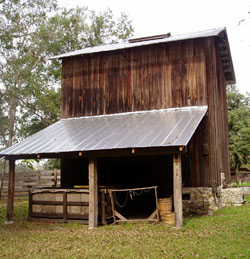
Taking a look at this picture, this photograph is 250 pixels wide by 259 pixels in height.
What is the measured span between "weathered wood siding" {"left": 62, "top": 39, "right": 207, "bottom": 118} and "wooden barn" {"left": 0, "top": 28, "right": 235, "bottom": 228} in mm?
43

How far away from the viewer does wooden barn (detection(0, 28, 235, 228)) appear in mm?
11938

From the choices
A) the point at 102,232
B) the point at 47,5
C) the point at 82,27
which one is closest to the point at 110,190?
the point at 102,232

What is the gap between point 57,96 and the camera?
96.8ft

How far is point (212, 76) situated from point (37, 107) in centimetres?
1966

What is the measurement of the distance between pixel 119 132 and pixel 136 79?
3732 mm

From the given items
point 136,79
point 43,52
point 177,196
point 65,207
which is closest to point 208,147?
point 177,196

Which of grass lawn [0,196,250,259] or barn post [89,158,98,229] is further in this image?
barn post [89,158,98,229]

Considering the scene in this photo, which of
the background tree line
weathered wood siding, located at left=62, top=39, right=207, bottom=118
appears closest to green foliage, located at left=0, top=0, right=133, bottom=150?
the background tree line

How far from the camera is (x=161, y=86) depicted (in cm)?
1523

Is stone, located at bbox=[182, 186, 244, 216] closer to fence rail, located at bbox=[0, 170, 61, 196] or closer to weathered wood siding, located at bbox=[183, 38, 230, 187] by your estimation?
weathered wood siding, located at bbox=[183, 38, 230, 187]

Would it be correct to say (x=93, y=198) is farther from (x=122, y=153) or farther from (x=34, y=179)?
(x=34, y=179)

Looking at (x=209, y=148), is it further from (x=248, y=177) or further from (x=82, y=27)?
(x=248, y=177)

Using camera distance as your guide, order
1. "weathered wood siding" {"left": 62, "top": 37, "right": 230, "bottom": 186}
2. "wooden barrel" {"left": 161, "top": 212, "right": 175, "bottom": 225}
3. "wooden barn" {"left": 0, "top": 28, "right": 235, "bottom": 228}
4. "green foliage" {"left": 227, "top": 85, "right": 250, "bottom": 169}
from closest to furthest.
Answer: "wooden barrel" {"left": 161, "top": 212, "right": 175, "bottom": 225}, "wooden barn" {"left": 0, "top": 28, "right": 235, "bottom": 228}, "weathered wood siding" {"left": 62, "top": 37, "right": 230, "bottom": 186}, "green foliage" {"left": 227, "top": 85, "right": 250, "bottom": 169}

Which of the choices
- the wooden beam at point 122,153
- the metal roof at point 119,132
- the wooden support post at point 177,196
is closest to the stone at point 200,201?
the wooden support post at point 177,196
